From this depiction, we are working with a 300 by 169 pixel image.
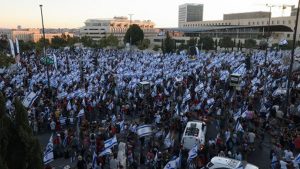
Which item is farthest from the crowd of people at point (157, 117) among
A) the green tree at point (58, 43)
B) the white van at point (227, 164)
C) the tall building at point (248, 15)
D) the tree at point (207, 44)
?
the tall building at point (248, 15)

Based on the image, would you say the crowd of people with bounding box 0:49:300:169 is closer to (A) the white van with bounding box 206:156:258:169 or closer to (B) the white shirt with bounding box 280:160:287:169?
(B) the white shirt with bounding box 280:160:287:169

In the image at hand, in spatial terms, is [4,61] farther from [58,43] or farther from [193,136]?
[58,43]

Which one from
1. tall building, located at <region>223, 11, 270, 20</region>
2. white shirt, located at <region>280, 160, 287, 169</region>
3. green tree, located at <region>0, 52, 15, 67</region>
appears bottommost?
white shirt, located at <region>280, 160, 287, 169</region>

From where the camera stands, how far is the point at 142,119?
1922 centimetres

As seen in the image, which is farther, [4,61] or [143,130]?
[4,61]

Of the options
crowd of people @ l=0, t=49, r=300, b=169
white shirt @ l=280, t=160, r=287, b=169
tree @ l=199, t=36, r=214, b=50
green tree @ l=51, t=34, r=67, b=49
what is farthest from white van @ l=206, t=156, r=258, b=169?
green tree @ l=51, t=34, r=67, b=49

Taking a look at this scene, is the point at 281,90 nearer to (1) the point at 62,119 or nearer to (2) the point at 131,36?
(1) the point at 62,119

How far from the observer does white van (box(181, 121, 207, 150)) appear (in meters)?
15.2

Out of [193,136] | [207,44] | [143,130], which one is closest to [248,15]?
[207,44]

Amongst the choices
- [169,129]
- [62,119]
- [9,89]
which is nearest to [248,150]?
[169,129]

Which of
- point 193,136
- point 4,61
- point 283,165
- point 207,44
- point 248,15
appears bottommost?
point 283,165

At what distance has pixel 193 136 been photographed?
15.4m

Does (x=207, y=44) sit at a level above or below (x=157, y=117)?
above

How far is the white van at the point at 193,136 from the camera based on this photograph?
50.0 ft
